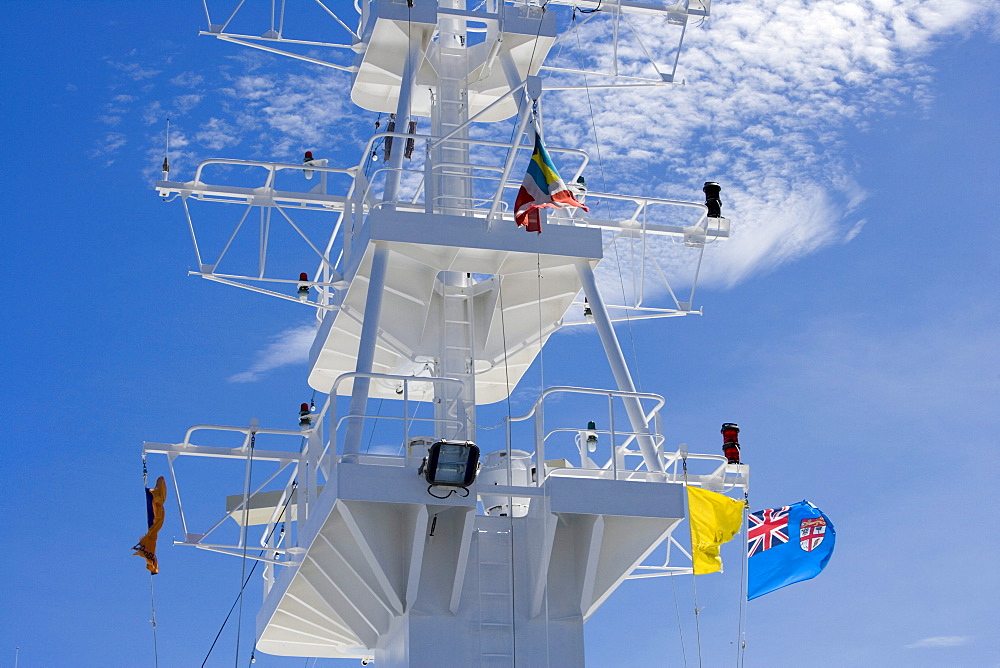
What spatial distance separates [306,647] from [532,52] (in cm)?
1023

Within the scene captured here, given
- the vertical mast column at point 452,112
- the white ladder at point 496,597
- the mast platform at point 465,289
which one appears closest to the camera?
the white ladder at point 496,597

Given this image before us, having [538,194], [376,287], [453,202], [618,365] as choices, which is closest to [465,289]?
[453,202]

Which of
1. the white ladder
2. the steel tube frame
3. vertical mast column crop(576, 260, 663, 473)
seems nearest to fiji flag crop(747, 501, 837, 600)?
vertical mast column crop(576, 260, 663, 473)

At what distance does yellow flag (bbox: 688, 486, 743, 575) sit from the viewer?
18.9m

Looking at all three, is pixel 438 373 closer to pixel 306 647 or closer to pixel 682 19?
pixel 306 647

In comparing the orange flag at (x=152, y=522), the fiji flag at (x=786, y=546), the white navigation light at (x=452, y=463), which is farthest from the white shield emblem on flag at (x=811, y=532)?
the orange flag at (x=152, y=522)

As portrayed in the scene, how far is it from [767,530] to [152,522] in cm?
887

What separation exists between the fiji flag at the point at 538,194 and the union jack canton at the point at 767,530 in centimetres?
547

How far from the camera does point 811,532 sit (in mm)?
19922

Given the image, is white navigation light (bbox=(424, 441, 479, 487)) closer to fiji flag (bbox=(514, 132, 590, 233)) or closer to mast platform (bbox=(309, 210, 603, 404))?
mast platform (bbox=(309, 210, 603, 404))

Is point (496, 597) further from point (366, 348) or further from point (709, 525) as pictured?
point (366, 348)

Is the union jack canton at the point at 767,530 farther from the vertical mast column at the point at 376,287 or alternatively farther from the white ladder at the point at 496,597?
the vertical mast column at the point at 376,287

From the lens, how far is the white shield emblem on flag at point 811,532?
19875mm

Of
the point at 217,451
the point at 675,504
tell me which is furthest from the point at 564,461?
the point at 217,451
